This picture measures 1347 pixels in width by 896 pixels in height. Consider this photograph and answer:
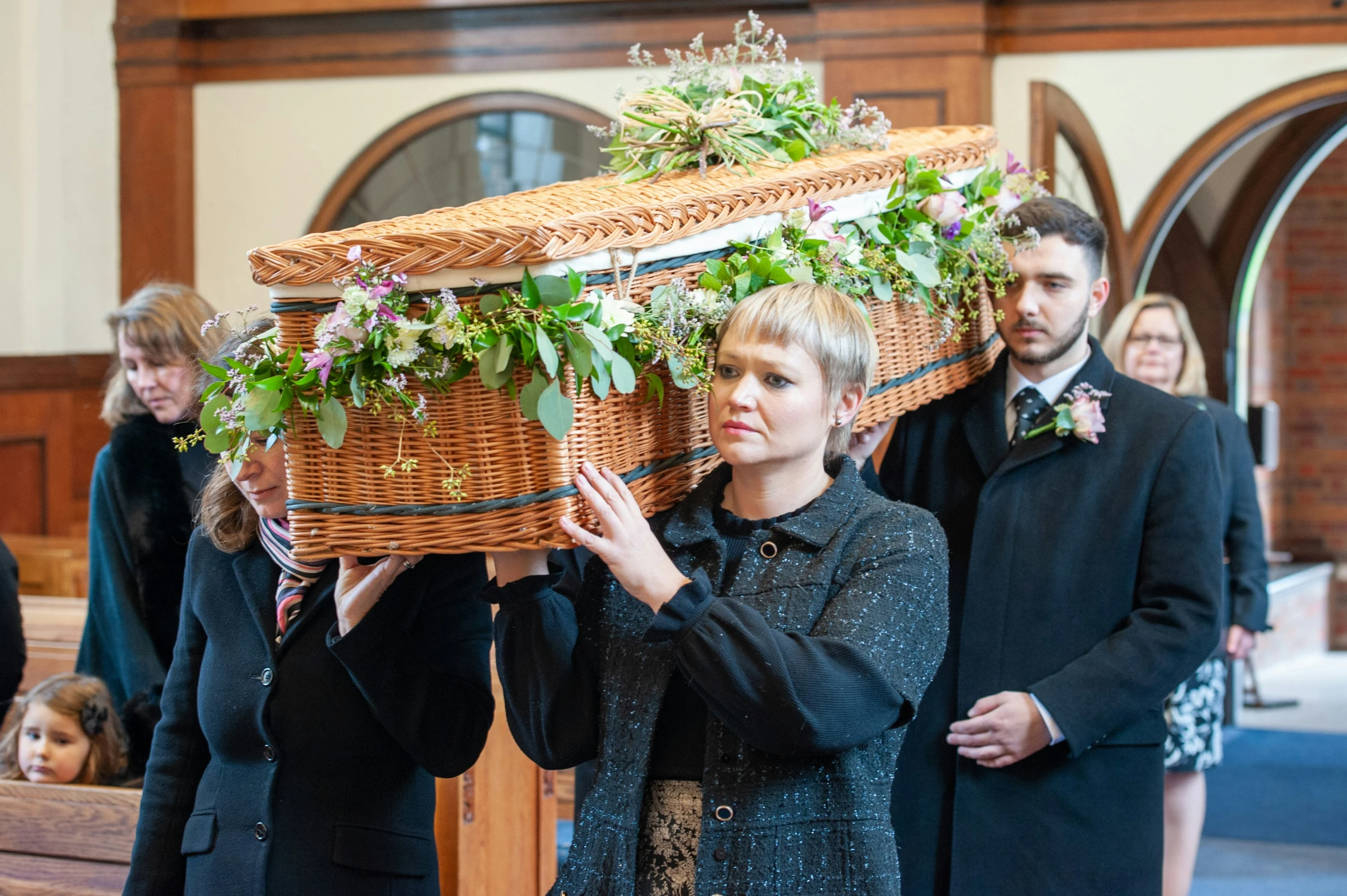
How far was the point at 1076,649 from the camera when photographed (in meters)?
2.33

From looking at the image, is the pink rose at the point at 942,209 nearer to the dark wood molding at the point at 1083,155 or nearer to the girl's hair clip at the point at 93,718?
the girl's hair clip at the point at 93,718

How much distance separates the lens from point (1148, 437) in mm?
2336

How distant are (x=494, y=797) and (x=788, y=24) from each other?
368 centimetres

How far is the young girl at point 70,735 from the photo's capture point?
3.00 m

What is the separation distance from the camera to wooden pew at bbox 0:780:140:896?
9.08ft

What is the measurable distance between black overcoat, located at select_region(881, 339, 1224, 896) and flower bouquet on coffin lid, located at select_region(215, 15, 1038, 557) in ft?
2.20

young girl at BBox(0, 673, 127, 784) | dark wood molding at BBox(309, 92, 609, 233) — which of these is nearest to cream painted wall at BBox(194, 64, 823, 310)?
dark wood molding at BBox(309, 92, 609, 233)

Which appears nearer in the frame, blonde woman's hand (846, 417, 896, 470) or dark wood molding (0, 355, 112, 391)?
blonde woman's hand (846, 417, 896, 470)

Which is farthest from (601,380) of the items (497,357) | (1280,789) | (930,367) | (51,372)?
(51,372)

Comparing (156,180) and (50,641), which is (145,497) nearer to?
(50,641)

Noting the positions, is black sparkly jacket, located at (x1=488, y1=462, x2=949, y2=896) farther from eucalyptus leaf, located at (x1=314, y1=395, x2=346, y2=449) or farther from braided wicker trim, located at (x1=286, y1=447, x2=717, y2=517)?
eucalyptus leaf, located at (x1=314, y1=395, x2=346, y2=449)

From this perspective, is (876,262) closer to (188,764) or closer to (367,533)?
(367,533)

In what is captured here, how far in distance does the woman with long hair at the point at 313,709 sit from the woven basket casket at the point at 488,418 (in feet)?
0.48

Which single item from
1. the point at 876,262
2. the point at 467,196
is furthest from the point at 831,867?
the point at 467,196
